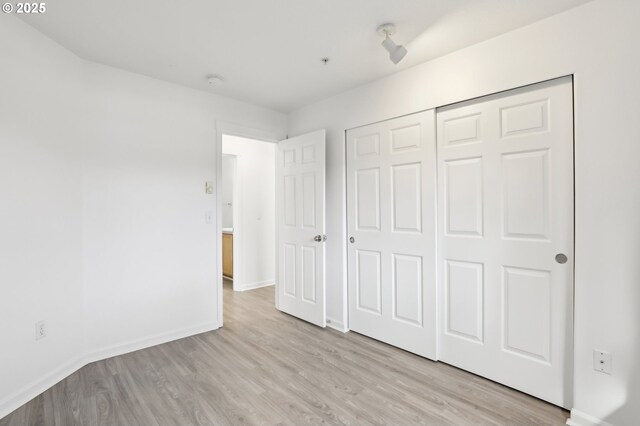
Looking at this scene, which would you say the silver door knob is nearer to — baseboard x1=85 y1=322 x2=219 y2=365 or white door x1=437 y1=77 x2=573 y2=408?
white door x1=437 y1=77 x2=573 y2=408

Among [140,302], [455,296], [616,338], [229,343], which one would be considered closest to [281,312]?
[229,343]

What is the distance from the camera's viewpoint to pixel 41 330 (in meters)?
2.05

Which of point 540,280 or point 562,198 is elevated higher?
point 562,198

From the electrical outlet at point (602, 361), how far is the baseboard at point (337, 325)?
191cm

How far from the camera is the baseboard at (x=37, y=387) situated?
181 centimetres

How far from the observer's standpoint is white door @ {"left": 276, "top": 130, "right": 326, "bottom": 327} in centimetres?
317

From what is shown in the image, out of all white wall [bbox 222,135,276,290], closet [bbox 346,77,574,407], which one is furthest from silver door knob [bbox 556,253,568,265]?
white wall [bbox 222,135,276,290]

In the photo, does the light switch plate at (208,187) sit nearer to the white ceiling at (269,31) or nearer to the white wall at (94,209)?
the white wall at (94,209)

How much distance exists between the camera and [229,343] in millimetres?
2795

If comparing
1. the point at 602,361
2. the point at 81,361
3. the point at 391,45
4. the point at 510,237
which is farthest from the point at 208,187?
the point at 602,361

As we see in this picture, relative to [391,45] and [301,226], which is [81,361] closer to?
[301,226]

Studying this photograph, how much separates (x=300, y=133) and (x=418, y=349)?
2557 mm

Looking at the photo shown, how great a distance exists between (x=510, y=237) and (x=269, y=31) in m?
2.14

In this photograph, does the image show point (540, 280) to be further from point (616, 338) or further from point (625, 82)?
point (625, 82)
